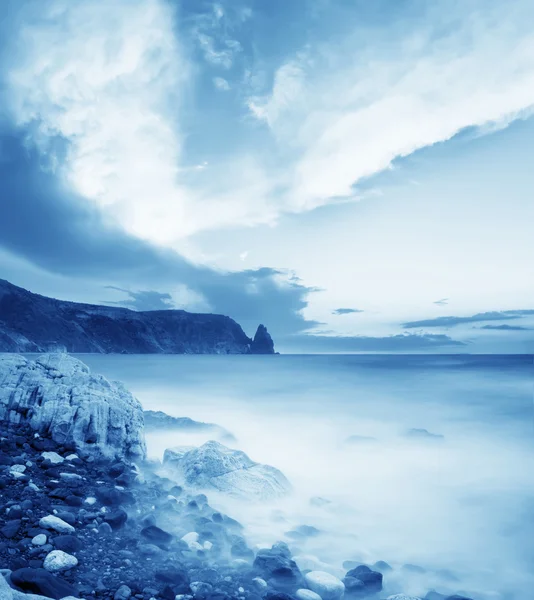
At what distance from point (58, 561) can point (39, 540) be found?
1.28ft

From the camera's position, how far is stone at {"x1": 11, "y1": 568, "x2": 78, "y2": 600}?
3125 mm

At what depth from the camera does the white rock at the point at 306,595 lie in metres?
4.05

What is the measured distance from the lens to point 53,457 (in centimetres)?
633

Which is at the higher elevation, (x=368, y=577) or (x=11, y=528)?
(x=11, y=528)

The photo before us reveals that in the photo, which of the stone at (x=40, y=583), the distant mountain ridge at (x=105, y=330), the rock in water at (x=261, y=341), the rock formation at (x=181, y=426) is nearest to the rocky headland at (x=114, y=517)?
the stone at (x=40, y=583)

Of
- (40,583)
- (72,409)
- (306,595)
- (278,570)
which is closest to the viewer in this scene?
(40,583)

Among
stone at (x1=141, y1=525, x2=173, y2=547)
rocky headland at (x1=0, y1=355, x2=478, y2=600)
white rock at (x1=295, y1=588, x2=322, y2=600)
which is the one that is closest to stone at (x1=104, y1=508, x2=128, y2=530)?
rocky headland at (x1=0, y1=355, x2=478, y2=600)

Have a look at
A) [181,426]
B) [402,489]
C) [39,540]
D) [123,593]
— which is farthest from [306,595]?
[181,426]

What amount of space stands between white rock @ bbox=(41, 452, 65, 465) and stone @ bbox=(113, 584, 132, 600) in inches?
128

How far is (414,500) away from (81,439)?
20.9 feet

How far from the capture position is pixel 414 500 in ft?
25.8

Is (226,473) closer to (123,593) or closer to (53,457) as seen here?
(53,457)

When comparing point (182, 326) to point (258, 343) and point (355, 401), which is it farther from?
point (355, 401)

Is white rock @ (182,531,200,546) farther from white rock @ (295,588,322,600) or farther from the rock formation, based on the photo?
the rock formation
